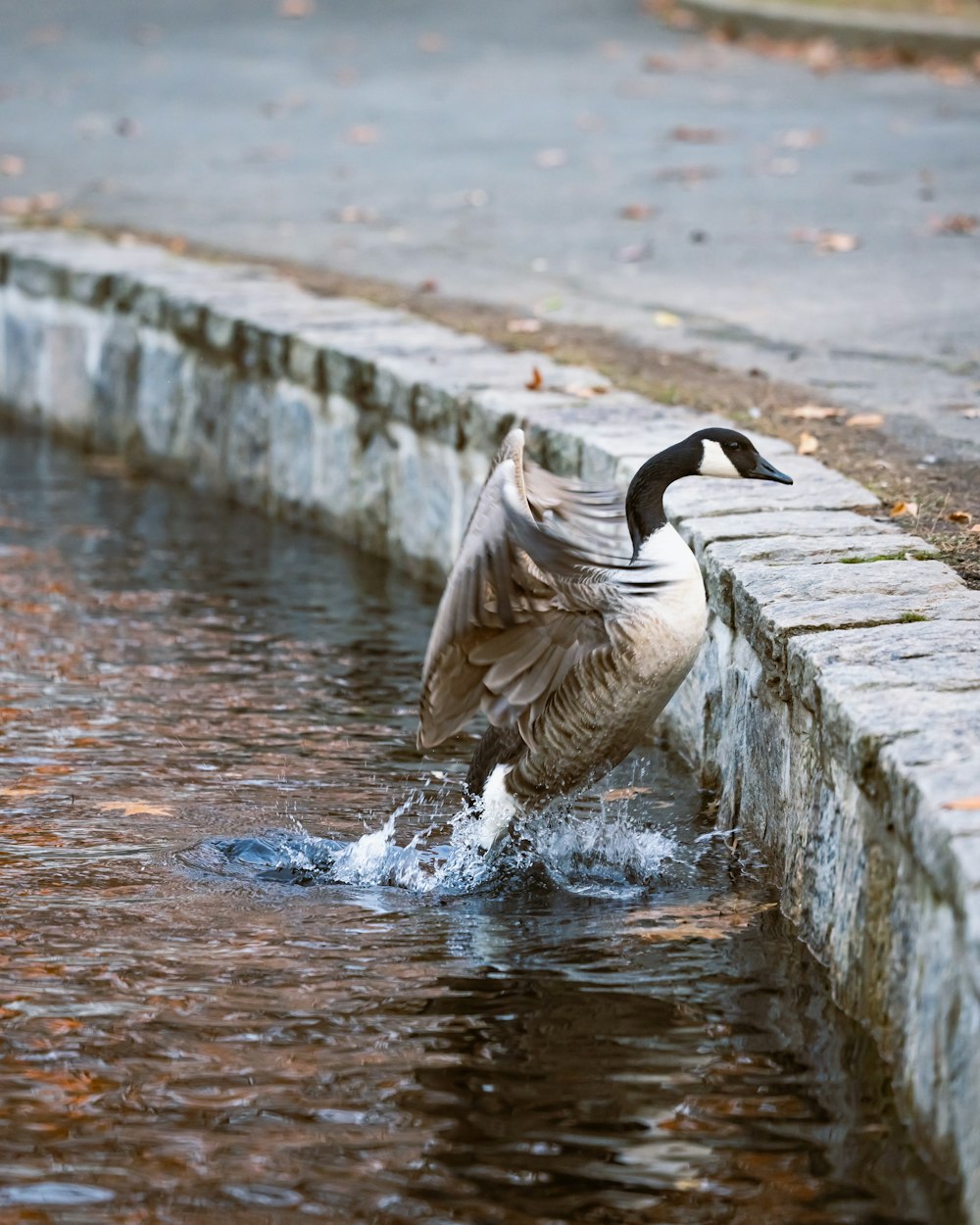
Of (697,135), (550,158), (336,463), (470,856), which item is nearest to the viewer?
(470,856)

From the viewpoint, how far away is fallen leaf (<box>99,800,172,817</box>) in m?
5.12

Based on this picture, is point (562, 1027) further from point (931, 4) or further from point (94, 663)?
point (931, 4)

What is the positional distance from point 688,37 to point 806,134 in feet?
17.6

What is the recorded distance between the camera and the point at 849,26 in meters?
16.2

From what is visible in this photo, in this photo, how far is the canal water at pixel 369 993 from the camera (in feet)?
10.8

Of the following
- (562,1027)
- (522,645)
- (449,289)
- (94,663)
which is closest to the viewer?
(562,1027)

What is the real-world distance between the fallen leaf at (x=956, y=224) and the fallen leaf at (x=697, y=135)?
2.97 m

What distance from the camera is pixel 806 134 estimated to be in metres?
12.8

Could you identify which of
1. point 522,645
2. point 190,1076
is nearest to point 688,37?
point 522,645

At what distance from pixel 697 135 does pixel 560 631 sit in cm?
897

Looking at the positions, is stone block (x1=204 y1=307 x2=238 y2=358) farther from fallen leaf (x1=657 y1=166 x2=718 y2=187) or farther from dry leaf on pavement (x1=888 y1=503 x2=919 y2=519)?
dry leaf on pavement (x1=888 y1=503 x2=919 y2=519)

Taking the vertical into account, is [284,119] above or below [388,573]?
above

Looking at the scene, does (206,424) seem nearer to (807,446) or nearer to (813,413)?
(813,413)

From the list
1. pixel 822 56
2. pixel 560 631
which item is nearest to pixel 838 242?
pixel 560 631
